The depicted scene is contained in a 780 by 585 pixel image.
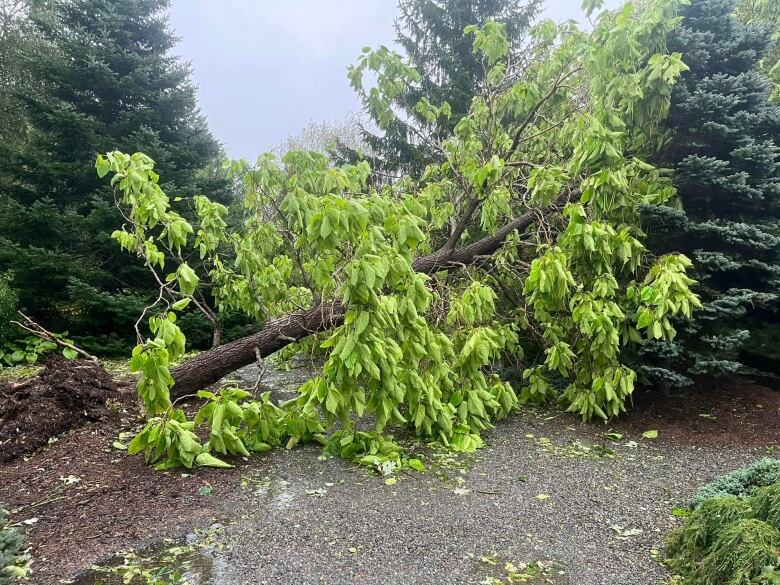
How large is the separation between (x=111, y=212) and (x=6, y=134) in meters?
5.23

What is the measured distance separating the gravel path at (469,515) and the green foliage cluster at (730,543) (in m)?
0.14

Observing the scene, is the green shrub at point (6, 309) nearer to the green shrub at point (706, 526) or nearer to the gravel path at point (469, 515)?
the gravel path at point (469, 515)

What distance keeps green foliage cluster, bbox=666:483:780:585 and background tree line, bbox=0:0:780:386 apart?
1.85 meters

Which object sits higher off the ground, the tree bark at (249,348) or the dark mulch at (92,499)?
the tree bark at (249,348)

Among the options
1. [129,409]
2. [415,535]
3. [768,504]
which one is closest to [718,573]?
[768,504]

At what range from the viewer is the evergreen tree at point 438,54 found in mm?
9414

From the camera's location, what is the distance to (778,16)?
609cm

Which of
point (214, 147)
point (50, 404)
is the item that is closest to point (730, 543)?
point (50, 404)

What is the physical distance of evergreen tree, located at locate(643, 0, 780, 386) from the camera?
345 cm

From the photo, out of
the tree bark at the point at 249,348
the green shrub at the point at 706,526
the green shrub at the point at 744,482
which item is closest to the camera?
the green shrub at the point at 706,526

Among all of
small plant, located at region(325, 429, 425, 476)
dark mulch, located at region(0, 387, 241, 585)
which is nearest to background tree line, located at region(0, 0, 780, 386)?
small plant, located at region(325, 429, 425, 476)

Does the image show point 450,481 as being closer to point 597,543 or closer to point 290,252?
point 597,543

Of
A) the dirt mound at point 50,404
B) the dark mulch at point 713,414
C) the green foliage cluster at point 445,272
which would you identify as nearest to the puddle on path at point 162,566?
the green foliage cluster at point 445,272

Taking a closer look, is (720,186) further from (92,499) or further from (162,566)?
(92,499)
